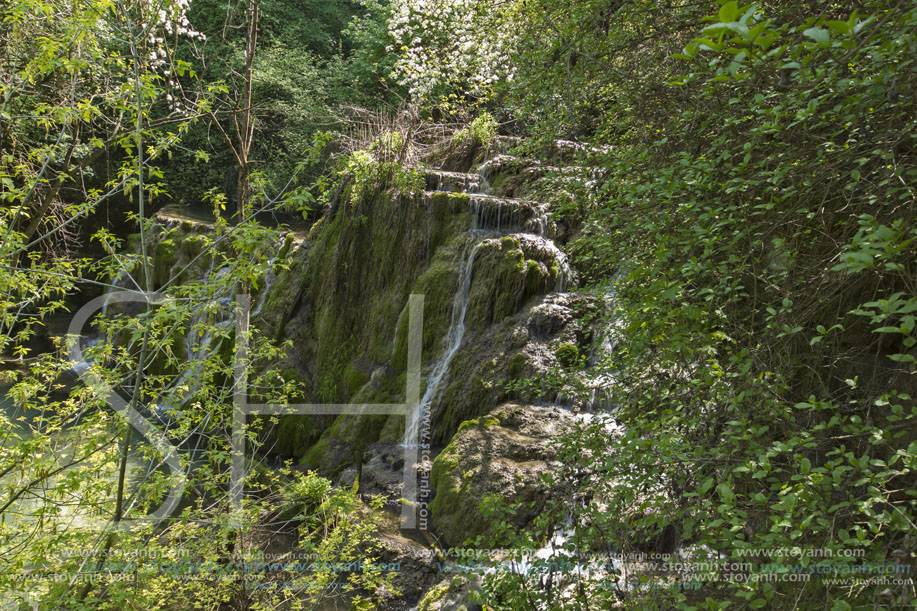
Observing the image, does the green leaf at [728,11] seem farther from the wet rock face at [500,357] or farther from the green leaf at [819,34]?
the wet rock face at [500,357]

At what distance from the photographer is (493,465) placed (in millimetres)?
5270

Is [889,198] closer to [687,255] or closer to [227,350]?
[687,255]

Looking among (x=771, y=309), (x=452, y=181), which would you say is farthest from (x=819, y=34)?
(x=452, y=181)

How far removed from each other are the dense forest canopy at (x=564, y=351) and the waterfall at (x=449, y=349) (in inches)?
1.9

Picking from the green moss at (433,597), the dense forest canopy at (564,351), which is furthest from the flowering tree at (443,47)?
the green moss at (433,597)

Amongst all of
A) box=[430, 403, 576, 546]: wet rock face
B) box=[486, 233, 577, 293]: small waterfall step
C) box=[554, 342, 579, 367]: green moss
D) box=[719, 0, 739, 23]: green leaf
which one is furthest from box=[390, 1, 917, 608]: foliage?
box=[486, 233, 577, 293]: small waterfall step

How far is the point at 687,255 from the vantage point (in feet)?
9.30

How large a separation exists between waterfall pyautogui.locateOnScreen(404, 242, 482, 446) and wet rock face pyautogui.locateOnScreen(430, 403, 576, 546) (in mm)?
1215

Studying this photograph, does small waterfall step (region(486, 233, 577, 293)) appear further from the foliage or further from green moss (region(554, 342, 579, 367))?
the foliage

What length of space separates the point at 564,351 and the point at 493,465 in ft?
4.42

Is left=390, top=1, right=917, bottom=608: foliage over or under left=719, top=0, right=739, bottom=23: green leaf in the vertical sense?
under

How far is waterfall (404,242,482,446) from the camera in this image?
23.2ft

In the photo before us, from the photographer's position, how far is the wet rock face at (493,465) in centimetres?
495

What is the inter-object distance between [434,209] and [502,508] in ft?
20.0
